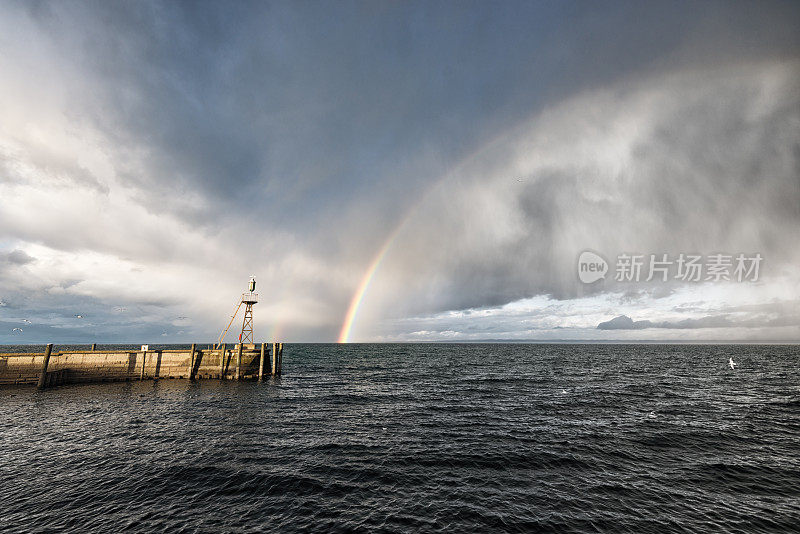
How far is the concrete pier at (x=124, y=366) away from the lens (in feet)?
147

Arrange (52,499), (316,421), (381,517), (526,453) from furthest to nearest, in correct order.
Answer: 1. (316,421)
2. (526,453)
3. (52,499)
4. (381,517)

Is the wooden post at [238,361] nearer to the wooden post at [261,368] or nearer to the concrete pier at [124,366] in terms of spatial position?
the concrete pier at [124,366]

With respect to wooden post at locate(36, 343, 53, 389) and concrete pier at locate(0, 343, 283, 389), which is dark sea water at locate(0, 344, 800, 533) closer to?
wooden post at locate(36, 343, 53, 389)

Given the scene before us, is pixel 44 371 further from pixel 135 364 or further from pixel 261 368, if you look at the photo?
pixel 261 368

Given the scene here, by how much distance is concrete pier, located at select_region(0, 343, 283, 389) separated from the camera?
4484cm

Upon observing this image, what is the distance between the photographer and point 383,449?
2175 cm

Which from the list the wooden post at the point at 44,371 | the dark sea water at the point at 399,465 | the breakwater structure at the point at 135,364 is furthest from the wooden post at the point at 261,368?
the wooden post at the point at 44,371

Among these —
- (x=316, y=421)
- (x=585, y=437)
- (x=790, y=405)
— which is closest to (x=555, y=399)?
(x=585, y=437)

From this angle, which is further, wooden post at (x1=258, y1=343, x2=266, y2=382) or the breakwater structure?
wooden post at (x1=258, y1=343, x2=266, y2=382)

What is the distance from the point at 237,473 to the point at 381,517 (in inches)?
364

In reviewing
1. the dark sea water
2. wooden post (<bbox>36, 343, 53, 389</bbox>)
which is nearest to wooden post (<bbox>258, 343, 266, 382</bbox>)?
the dark sea water

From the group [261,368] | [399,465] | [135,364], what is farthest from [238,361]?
[399,465]

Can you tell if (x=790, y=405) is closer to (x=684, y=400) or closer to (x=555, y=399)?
(x=684, y=400)

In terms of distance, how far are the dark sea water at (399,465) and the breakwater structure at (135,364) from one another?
12926mm
